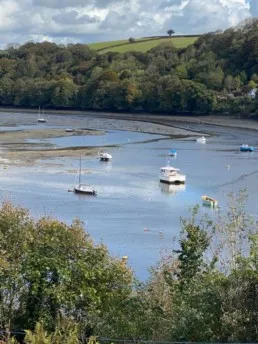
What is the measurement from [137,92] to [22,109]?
107ft

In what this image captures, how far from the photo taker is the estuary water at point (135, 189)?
37.5 m

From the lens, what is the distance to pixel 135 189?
53.6 metres

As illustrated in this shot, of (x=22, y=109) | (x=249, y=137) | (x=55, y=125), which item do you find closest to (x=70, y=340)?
(x=249, y=137)

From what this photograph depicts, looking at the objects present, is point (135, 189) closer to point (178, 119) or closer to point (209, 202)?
point (209, 202)

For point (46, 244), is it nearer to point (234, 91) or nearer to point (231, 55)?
point (234, 91)

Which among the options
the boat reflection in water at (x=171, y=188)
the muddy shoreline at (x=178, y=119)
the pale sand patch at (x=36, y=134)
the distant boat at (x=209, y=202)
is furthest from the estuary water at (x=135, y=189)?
the muddy shoreline at (x=178, y=119)

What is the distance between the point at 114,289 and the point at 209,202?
29.9 meters

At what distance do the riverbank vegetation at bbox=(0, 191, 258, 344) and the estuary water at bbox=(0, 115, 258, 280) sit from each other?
17.9 ft

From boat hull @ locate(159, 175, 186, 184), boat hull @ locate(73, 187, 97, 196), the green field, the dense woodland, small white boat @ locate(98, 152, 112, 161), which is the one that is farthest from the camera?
the green field

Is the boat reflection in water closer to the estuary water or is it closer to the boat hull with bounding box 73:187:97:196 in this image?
the estuary water

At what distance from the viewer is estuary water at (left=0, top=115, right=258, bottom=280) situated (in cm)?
3747

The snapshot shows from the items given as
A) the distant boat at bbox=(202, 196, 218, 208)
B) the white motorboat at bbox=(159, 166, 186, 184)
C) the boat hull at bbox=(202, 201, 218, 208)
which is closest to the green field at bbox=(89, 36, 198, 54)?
the white motorboat at bbox=(159, 166, 186, 184)

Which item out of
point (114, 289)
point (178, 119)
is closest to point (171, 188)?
point (114, 289)

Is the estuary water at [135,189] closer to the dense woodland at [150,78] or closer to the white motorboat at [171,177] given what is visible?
the white motorboat at [171,177]
